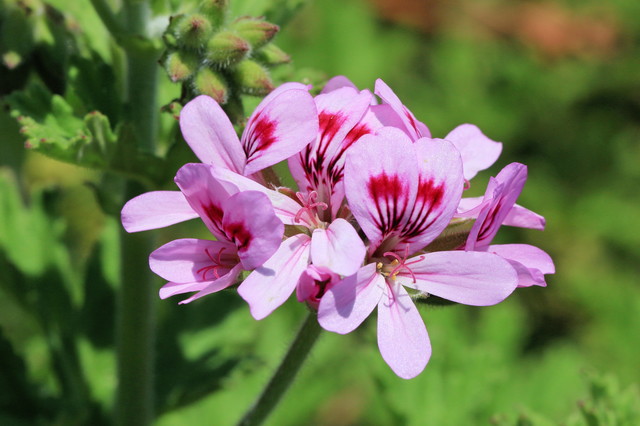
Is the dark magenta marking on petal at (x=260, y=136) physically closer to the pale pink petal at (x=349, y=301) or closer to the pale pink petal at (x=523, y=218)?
the pale pink petal at (x=349, y=301)

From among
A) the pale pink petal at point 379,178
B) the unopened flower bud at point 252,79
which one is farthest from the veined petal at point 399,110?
the unopened flower bud at point 252,79

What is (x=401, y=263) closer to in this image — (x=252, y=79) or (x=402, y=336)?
(x=402, y=336)

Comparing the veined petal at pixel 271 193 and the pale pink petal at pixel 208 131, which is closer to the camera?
the veined petal at pixel 271 193

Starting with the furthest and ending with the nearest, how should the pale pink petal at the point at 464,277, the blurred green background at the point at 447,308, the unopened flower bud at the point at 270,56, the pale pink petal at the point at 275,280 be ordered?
the blurred green background at the point at 447,308
the unopened flower bud at the point at 270,56
the pale pink petal at the point at 464,277
the pale pink petal at the point at 275,280

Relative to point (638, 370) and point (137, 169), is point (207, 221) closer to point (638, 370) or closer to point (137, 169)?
point (137, 169)

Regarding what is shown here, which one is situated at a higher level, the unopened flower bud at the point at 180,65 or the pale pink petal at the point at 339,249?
the unopened flower bud at the point at 180,65

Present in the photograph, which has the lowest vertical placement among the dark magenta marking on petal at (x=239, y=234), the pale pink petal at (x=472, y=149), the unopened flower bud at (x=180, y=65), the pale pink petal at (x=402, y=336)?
the pale pink petal at (x=402, y=336)
